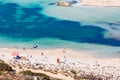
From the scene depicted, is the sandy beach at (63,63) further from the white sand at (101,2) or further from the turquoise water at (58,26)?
the white sand at (101,2)

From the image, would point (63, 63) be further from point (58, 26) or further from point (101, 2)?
point (101, 2)

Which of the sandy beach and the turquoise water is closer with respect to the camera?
the sandy beach

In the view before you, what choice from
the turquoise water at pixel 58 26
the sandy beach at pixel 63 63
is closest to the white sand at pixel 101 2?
the turquoise water at pixel 58 26

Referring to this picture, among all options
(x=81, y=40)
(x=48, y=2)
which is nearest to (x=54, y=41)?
(x=81, y=40)

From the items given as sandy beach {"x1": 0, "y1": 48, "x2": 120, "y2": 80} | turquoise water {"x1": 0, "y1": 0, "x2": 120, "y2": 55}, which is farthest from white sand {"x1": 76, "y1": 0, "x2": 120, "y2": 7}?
sandy beach {"x1": 0, "y1": 48, "x2": 120, "y2": 80}

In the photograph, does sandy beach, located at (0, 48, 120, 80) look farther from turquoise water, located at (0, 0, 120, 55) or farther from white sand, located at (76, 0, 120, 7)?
white sand, located at (76, 0, 120, 7)
